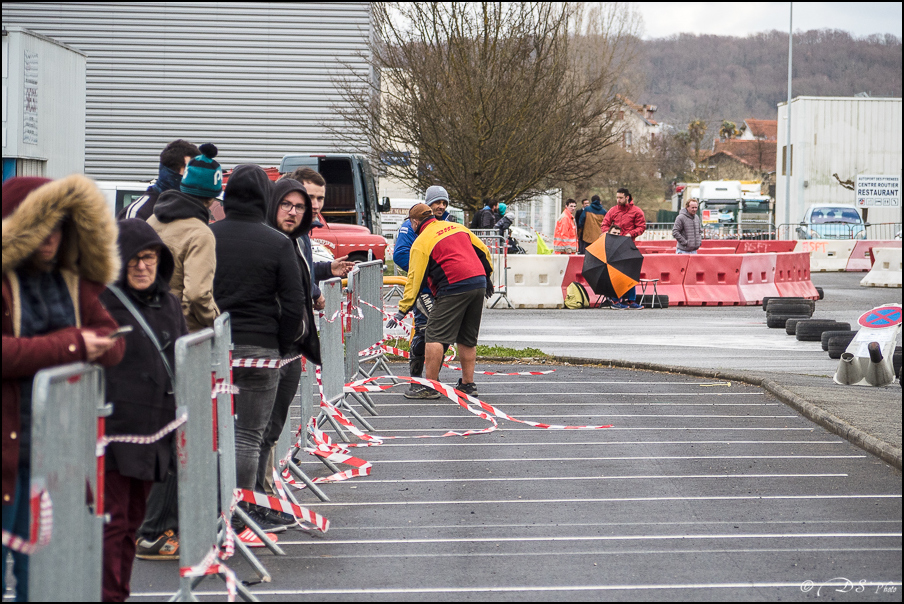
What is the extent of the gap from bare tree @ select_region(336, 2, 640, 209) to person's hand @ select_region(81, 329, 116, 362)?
24.2 m

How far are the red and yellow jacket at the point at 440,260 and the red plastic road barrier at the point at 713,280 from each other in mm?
11418

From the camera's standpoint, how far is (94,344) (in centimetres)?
327

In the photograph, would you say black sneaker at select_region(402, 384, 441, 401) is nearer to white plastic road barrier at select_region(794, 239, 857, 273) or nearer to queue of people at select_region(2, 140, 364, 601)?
queue of people at select_region(2, 140, 364, 601)

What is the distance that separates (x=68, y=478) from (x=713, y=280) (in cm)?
1828

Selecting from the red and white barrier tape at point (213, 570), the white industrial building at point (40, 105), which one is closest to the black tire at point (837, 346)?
the red and white barrier tape at point (213, 570)

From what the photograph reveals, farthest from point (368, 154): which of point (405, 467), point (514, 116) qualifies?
point (405, 467)

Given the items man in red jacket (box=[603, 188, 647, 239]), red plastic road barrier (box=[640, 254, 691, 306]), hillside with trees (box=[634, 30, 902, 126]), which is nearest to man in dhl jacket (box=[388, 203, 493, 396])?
man in red jacket (box=[603, 188, 647, 239])

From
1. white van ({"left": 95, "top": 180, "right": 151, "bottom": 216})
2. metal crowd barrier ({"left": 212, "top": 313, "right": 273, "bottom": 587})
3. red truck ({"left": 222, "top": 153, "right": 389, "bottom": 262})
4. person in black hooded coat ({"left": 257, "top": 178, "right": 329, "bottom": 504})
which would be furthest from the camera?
red truck ({"left": 222, "top": 153, "right": 389, "bottom": 262})

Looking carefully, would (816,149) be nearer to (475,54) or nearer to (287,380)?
(475,54)

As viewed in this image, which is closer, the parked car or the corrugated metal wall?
the corrugated metal wall

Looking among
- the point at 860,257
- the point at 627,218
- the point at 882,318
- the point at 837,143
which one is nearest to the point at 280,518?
the point at 882,318

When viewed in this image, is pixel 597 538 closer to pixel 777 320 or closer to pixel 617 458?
pixel 617 458

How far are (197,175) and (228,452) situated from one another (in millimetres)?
1530

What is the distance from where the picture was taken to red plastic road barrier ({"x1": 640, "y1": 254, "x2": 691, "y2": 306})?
Answer: 19875 millimetres
